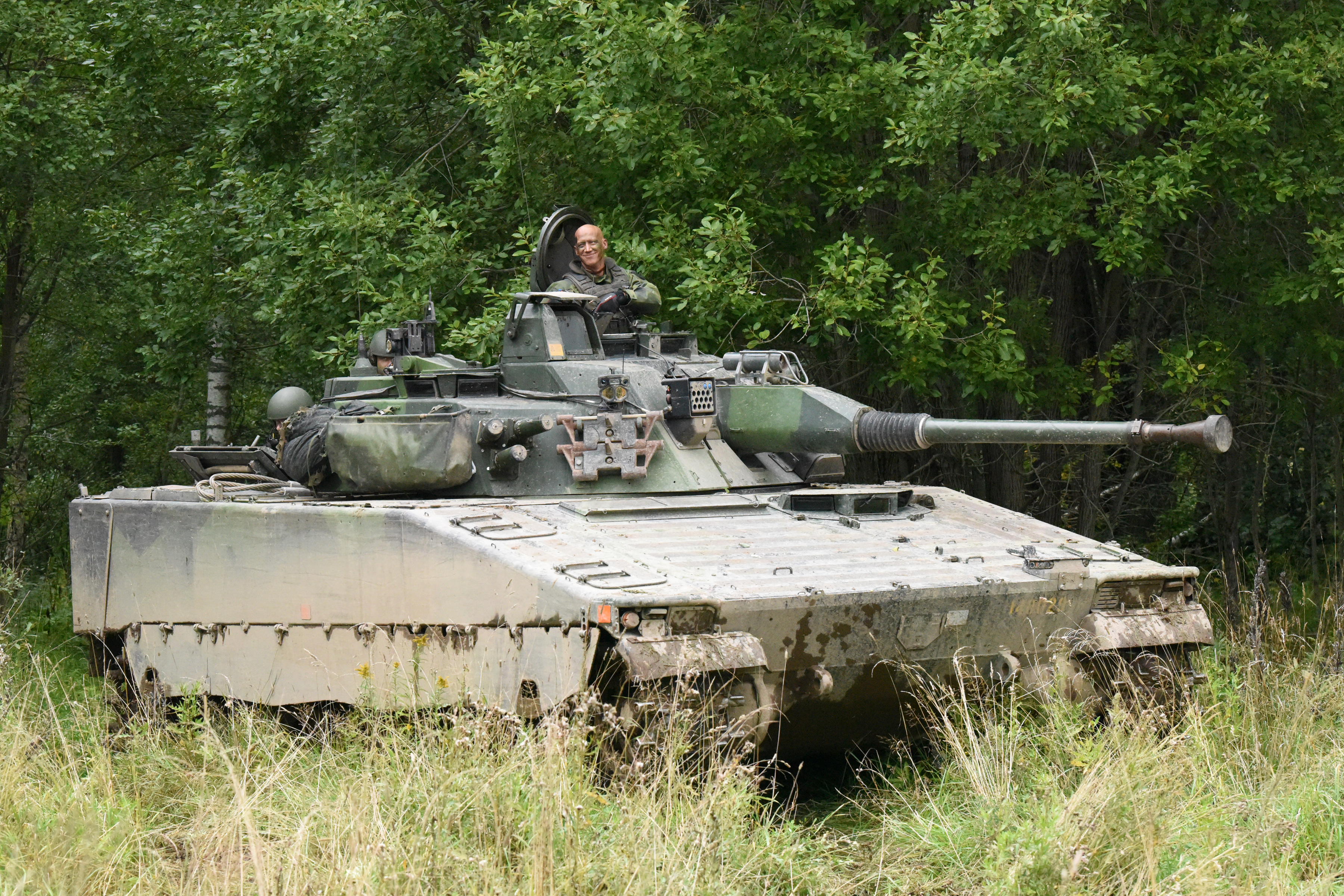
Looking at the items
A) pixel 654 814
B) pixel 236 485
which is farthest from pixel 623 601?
pixel 236 485

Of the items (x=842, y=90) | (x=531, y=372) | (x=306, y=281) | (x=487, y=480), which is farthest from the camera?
(x=306, y=281)

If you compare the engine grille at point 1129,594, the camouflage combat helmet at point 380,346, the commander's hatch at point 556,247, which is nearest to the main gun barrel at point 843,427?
the engine grille at point 1129,594

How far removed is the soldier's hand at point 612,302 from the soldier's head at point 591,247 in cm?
28

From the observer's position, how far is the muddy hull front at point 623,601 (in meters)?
6.41

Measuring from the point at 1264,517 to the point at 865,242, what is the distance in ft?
25.9

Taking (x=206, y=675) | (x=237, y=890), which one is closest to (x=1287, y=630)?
(x=206, y=675)

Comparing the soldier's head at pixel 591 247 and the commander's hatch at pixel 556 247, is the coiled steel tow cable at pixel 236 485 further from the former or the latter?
the soldier's head at pixel 591 247

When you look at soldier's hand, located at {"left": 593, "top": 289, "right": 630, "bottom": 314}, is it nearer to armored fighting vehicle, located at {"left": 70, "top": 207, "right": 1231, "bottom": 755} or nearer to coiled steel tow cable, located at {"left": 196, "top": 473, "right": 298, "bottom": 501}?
armored fighting vehicle, located at {"left": 70, "top": 207, "right": 1231, "bottom": 755}

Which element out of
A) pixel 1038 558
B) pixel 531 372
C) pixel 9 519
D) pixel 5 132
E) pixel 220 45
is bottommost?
pixel 9 519

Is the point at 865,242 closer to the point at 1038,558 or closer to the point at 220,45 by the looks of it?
the point at 1038,558

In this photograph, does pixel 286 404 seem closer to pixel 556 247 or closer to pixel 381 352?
pixel 381 352

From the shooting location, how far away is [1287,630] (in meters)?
10.9

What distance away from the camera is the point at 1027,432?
745 cm

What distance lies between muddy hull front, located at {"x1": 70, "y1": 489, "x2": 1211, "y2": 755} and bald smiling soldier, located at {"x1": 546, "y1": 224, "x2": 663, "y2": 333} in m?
1.64
